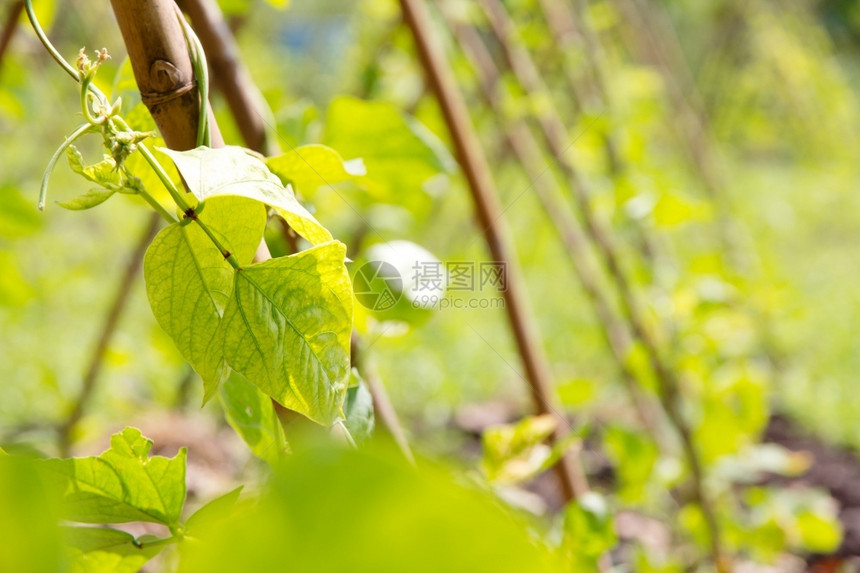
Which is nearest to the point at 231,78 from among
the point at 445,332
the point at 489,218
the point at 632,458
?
the point at 489,218

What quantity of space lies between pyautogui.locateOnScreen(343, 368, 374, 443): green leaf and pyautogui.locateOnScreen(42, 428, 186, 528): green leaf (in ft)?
0.16

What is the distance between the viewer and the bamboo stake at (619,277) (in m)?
0.76

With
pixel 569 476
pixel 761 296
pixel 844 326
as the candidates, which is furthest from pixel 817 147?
pixel 569 476

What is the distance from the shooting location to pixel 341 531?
85 mm

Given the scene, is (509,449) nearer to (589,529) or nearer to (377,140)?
(589,529)

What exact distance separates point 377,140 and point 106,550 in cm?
19

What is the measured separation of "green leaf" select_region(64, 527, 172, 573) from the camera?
19cm

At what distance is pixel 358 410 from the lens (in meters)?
0.22

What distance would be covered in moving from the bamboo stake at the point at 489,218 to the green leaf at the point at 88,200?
38 cm

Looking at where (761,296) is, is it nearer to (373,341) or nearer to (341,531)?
(373,341)

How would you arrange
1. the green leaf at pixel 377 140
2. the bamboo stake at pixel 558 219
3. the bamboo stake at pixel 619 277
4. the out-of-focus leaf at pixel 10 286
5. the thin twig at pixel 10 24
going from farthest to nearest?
the bamboo stake at pixel 558 219
the bamboo stake at pixel 619 277
the out-of-focus leaf at pixel 10 286
the thin twig at pixel 10 24
the green leaf at pixel 377 140

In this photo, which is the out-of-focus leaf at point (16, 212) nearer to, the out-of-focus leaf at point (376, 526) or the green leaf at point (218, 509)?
the green leaf at point (218, 509)

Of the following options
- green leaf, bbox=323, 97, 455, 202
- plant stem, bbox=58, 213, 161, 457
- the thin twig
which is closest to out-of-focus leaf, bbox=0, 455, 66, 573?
green leaf, bbox=323, 97, 455, 202

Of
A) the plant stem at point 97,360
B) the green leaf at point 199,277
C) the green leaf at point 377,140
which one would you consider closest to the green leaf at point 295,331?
the green leaf at point 199,277
